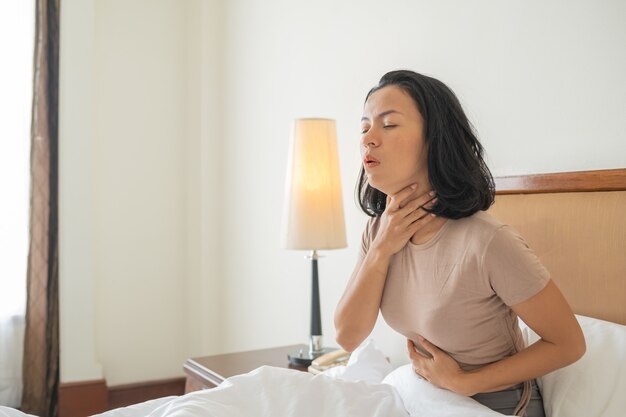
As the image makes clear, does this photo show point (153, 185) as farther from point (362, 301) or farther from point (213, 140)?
point (362, 301)

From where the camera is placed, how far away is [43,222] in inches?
131

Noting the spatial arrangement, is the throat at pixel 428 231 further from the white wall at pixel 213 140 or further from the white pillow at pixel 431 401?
the white wall at pixel 213 140

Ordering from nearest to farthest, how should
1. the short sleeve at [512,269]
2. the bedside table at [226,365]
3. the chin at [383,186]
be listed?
the short sleeve at [512,269], the chin at [383,186], the bedside table at [226,365]

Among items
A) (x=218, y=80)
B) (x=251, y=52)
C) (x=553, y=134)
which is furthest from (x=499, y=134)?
(x=218, y=80)

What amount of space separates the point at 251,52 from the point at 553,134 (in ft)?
6.64

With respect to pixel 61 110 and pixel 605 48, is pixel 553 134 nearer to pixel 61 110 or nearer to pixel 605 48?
pixel 605 48

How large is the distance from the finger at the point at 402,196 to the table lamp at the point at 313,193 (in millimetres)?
776

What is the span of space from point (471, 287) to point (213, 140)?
266cm

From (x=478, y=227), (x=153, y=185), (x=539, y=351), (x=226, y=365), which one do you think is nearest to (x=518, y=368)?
(x=539, y=351)

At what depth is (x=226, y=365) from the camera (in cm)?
237

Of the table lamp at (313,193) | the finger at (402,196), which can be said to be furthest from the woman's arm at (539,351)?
the table lamp at (313,193)

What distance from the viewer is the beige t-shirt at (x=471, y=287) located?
128 centimetres

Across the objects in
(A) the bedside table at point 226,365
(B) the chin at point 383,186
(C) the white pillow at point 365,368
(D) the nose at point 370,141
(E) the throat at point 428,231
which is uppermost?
(D) the nose at point 370,141

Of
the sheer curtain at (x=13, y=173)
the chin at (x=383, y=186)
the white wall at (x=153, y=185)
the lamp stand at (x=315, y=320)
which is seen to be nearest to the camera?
the chin at (x=383, y=186)
